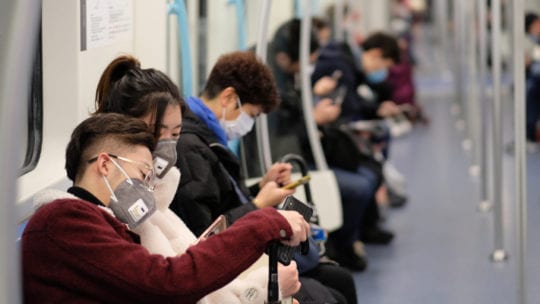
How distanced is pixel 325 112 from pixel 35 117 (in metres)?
A: 3.10

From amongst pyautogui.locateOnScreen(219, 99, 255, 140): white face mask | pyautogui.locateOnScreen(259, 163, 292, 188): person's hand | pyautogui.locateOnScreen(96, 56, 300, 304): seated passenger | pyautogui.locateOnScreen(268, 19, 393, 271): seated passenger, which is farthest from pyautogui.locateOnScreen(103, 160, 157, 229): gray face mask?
pyautogui.locateOnScreen(268, 19, 393, 271): seated passenger

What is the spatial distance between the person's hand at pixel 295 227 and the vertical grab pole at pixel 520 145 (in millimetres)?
2213

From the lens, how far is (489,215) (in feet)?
25.7

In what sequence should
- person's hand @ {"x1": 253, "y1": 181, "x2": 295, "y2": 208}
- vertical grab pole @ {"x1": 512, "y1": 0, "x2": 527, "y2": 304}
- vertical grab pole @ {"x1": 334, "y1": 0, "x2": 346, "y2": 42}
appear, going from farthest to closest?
vertical grab pole @ {"x1": 334, "y1": 0, "x2": 346, "y2": 42} → vertical grab pole @ {"x1": 512, "y1": 0, "x2": 527, "y2": 304} → person's hand @ {"x1": 253, "y1": 181, "x2": 295, "y2": 208}

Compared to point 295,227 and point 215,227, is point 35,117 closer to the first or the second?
point 215,227

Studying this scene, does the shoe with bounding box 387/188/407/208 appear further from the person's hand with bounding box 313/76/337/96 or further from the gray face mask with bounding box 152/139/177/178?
the gray face mask with bounding box 152/139/177/178

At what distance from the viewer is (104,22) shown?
3783mm

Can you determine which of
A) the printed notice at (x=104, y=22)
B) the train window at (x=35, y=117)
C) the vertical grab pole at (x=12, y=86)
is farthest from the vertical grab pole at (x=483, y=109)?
the vertical grab pole at (x=12, y=86)

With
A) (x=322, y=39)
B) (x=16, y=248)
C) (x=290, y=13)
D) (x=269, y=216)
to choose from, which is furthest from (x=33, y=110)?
(x=322, y=39)

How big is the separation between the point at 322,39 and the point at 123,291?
6081 millimetres

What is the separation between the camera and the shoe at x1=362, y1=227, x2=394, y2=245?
23.3 feet

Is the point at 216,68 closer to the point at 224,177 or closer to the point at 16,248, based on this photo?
the point at 224,177

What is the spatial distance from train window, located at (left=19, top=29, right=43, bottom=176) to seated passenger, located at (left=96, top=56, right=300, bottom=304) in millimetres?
399

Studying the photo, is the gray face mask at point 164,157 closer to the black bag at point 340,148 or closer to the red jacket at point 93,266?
the red jacket at point 93,266
